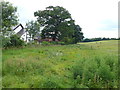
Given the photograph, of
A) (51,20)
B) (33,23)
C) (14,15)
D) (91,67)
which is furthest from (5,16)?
(51,20)

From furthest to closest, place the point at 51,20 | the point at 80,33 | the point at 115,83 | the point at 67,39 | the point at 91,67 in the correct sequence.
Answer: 1. the point at 80,33
2. the point at 51,20
3. the point at 67,39
4. the point at 91,67
5. the point at 115,83

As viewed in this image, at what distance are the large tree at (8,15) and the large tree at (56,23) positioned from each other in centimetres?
1676

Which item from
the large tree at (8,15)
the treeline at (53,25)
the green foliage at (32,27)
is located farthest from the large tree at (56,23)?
the large tree at (8,15)

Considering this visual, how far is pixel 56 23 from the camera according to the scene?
32.0m

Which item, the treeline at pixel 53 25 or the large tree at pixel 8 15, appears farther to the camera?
the treeline at pixel 53 25

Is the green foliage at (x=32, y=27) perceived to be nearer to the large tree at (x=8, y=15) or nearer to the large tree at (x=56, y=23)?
the large tree at (x=56, y=23)

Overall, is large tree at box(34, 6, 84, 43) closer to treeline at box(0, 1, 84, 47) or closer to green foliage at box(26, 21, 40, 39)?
treeline at box(0, 1, 84, 47)

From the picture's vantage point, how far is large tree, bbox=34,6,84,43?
100 feet

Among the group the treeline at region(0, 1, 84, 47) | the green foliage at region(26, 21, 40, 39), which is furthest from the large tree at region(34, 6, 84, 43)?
the green foliage at region(26, 21, 40, 39)

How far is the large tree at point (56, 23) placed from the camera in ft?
100

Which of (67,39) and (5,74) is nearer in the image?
(5,74)

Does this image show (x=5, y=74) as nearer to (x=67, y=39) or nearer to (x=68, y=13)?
(x=67, y=39)

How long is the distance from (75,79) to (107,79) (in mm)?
941

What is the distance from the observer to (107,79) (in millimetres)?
4102
